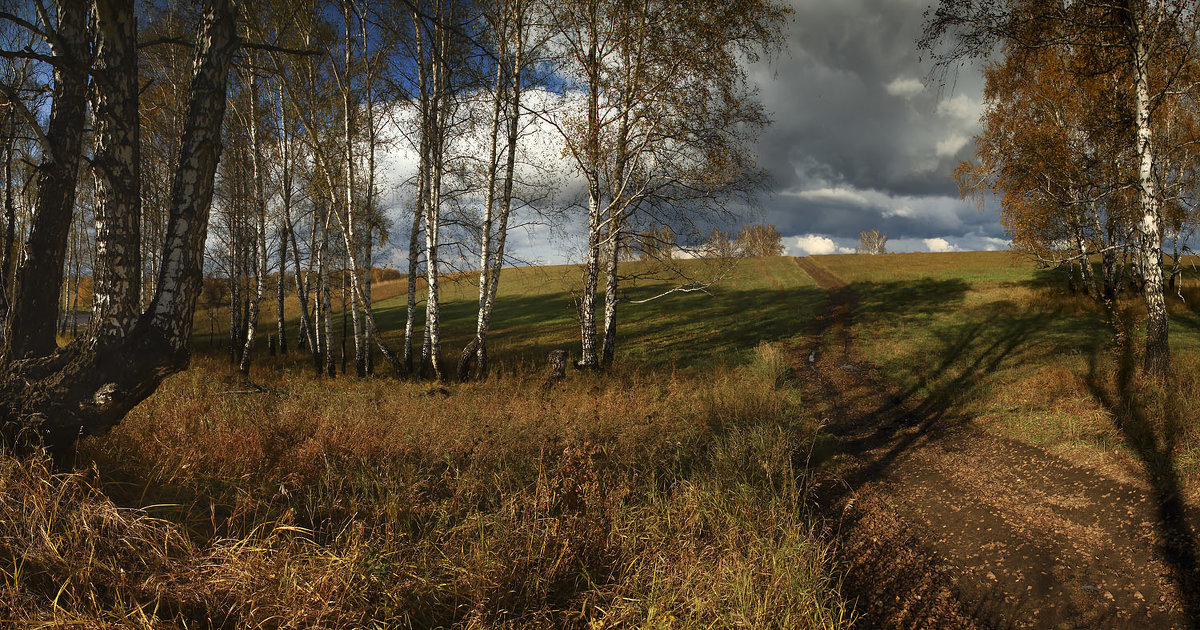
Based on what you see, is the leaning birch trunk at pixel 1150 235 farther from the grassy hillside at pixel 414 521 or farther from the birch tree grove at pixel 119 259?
the birch tree grove at pixel 119 259

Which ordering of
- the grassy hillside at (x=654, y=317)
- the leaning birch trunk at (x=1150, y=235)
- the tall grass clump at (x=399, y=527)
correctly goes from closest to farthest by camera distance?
1. the tall grass clump at (x=399, y=527)
2. the leaning birch trunk at (x=1150, y=235)
3. the grassy hillside at (x=654, y=317)

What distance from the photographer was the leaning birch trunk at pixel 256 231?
13438mm

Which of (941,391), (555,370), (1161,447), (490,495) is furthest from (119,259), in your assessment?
(941,391)

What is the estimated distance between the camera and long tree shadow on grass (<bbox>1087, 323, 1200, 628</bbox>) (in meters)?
4.37

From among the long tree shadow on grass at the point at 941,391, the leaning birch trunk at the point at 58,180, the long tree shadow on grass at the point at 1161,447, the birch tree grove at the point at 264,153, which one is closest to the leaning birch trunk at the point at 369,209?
the birch tree grove at the point at 264,153

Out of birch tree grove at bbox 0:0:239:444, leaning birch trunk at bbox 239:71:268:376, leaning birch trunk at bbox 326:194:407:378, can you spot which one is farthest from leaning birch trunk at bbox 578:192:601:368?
leaning birch trunk at bbox 239:71:268:376

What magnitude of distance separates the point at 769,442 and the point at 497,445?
3.63 metres

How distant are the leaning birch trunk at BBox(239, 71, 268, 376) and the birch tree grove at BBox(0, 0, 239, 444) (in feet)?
28.5

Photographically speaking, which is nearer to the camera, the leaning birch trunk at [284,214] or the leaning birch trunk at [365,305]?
the leaning birch trunk at [365,305]

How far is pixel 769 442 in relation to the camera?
683 centimetres

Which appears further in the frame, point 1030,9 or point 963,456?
point 1030,9

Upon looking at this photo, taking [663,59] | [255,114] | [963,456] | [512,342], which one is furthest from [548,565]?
[512,342]

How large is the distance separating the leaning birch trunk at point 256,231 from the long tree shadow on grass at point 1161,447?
17102 millimetres

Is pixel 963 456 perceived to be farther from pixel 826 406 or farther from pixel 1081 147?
pixel 1081 147
